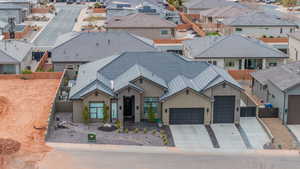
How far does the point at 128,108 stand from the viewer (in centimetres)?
4100

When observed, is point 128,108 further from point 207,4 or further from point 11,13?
point 207,4

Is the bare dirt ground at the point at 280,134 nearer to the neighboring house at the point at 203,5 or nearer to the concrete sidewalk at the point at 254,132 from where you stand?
the concrete sidewalk at the point at 254,132

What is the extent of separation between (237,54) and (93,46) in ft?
51.8

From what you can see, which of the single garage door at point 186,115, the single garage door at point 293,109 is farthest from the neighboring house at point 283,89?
the single garage door at point 186,115

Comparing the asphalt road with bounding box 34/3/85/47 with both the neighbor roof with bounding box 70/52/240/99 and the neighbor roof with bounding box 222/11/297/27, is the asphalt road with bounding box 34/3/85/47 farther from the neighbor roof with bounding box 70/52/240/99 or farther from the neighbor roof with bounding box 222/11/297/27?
the neighbor roof with bounding box 70/52/240/99

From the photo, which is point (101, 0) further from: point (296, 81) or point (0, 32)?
point (296, 81)

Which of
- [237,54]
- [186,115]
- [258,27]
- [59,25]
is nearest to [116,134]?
[186,115]

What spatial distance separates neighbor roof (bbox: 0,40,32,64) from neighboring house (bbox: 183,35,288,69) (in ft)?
61.0

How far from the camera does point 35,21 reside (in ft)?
325

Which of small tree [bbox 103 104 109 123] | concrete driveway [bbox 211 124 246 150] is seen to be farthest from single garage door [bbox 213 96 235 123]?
small tree [bbox 103 104 109 123]

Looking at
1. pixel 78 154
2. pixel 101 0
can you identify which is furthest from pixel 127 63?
pixel 101 0

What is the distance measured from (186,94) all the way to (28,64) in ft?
84.6

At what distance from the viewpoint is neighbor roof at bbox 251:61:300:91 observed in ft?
133

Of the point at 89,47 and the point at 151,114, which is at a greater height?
the point at 89,47
